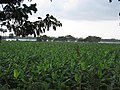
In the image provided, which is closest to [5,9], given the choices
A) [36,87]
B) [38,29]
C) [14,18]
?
[14,18]

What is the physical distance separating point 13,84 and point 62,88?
2.56 metres

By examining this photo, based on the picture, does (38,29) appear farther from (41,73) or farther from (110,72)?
(110,72)

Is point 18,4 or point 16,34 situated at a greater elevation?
point 18,4

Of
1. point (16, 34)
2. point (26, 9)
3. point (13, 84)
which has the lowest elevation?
point (13, 84)

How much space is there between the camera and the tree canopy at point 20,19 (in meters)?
8.16

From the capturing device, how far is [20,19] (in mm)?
8336

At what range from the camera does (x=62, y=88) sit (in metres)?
8.86

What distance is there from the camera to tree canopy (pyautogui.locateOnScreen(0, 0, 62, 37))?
26.8 feet

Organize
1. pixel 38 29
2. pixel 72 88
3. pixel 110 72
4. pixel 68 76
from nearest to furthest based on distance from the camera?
pixel 38 29
pixel 72 88
pixel 68 76
pixel 110 72

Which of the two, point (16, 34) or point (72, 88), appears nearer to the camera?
point (16, 34)

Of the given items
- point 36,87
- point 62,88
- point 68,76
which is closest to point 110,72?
point 68,76

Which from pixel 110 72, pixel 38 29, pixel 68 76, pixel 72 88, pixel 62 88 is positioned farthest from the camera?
pixel 110 72

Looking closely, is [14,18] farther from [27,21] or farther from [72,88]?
[72,88]

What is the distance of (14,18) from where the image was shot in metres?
8.42
